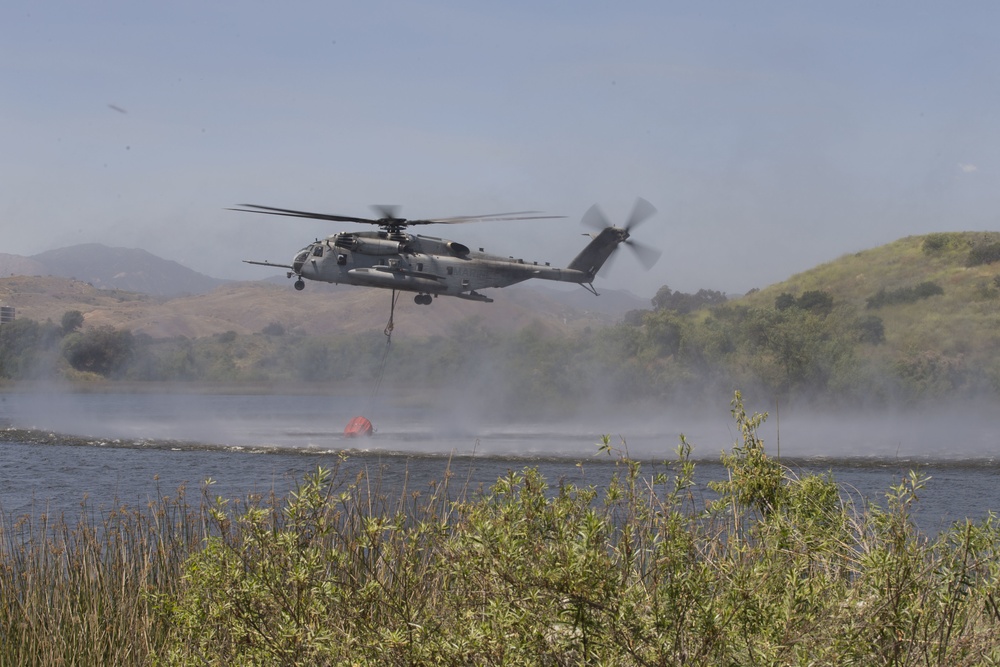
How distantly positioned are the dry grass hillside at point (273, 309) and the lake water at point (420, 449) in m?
8.04

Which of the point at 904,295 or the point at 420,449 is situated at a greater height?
the point at 904,295

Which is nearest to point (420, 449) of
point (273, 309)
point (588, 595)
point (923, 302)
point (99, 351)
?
point (588, 595)

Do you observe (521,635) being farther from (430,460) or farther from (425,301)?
(430,460)

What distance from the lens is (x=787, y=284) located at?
97812 millimetres

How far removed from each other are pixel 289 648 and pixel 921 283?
293 feet

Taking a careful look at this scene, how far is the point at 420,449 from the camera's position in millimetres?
50188

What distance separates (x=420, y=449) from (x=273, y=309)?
79636mm

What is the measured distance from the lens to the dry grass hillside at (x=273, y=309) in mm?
78250

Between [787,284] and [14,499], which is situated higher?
[787,284]

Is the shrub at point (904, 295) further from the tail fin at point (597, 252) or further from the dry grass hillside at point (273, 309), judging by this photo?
the tail fin at point (597, 252)

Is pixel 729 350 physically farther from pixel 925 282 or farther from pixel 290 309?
pixel 290 309

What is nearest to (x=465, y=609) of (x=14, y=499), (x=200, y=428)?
(x=14, y=499)

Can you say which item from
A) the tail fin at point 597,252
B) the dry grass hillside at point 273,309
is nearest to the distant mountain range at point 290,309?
the dry grass hillside at point 273,309

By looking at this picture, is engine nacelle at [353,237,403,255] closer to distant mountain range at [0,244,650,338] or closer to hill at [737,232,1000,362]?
distant mountain range at [0,244,650,338]
